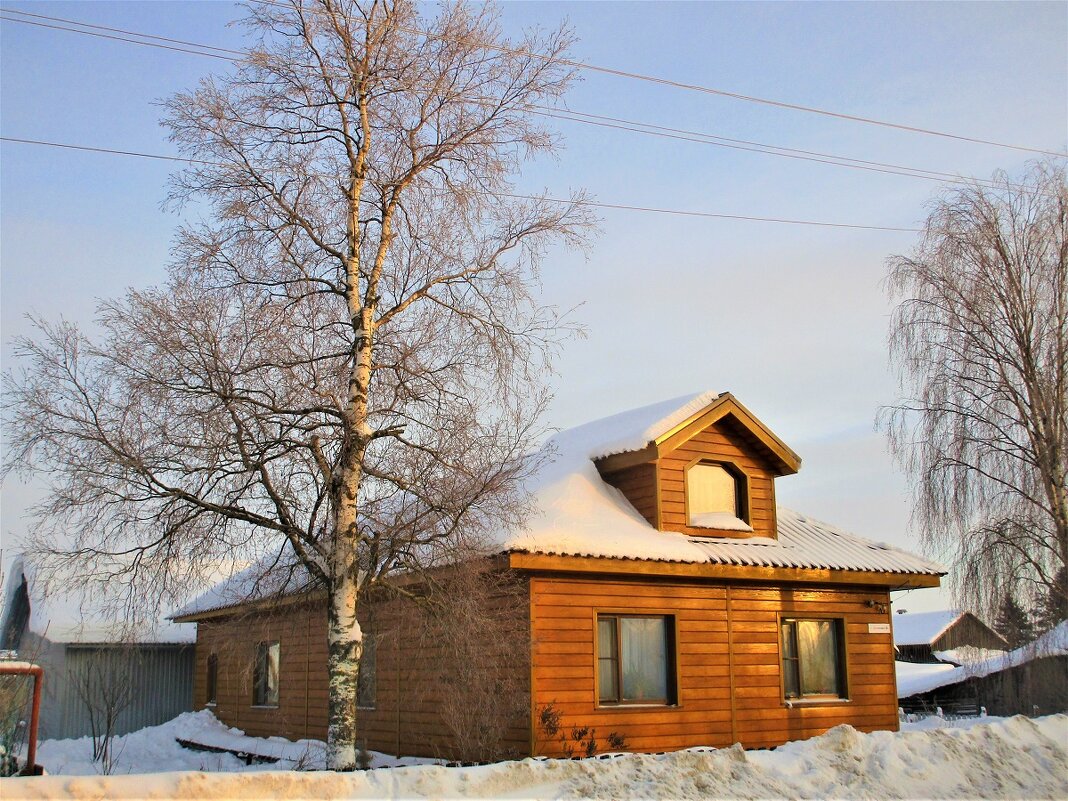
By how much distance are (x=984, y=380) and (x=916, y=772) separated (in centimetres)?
961

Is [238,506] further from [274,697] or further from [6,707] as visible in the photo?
[274,697]

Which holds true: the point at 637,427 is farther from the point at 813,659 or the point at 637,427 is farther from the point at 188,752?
the point at 188,752

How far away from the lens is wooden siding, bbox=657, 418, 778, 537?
16.1m

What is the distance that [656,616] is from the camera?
15.0 m

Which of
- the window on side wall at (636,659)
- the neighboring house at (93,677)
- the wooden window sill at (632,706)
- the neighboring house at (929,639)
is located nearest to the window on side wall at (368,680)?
the window on side wall at (636,659)

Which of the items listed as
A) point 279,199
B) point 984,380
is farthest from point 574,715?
point 984,380

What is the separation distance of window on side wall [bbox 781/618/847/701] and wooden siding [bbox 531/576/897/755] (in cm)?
19

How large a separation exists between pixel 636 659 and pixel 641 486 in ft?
9.74

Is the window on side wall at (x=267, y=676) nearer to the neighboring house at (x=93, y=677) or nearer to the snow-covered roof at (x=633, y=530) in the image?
the neighboring house at (x=93, y=677)

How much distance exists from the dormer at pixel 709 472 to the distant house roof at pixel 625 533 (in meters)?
0.12

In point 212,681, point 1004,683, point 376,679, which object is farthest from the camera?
point 1004,683

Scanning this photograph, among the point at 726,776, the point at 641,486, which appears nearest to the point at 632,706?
the point at 641,486

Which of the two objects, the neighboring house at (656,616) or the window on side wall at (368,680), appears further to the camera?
the window on side wall at (368,680)

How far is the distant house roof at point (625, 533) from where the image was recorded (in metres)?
13.5
